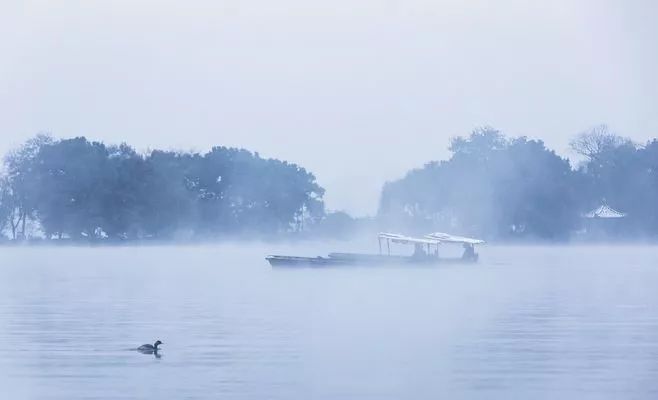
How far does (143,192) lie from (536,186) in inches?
1402

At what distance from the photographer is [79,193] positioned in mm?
125312

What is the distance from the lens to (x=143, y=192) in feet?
424

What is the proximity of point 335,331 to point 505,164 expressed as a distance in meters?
99.5

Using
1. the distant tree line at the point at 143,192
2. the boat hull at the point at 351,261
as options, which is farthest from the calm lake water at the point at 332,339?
the distant tree line at the point at 143,192

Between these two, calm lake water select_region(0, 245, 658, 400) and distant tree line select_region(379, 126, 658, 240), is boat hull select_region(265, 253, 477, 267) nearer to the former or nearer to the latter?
calm lake water select_region(0, 245, 658, 400)

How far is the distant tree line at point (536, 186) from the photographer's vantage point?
12775 centimetres

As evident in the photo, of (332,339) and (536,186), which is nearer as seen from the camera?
(332,339)

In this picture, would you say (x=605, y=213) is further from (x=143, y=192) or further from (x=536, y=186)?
(x=143, y=192)

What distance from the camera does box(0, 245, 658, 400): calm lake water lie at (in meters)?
23.4

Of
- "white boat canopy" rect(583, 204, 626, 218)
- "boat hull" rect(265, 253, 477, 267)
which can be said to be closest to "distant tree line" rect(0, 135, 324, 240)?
"white boat canopy" rect(583, 204, 626, 218)

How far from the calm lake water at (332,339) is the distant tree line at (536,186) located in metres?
68.1

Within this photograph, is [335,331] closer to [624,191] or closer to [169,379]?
[169,379]

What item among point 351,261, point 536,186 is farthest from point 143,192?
point 351,261

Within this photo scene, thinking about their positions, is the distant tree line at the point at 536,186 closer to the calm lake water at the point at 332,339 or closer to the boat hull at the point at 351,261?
the boat hull at the point at 351,261
